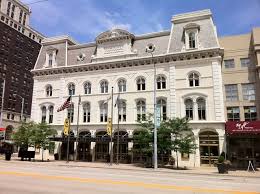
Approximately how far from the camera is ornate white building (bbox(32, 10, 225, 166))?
34.5 meters

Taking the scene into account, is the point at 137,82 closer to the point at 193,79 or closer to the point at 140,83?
the point at 140,83

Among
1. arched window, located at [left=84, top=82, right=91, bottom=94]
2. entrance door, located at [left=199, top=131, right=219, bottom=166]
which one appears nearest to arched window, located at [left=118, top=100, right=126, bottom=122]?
arched window, located at [left=84, top=82, right=91, bottom=94]

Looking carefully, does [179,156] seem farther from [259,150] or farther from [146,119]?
[259,150]

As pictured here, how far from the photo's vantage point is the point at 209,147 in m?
33.6

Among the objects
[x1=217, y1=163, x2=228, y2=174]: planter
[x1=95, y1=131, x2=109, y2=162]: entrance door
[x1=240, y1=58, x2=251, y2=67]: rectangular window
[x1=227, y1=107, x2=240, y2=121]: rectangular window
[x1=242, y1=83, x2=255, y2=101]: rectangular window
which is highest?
[x1=240, y1=58, x2=251, y2=67]: rectangular window

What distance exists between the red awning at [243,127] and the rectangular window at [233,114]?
2.69m

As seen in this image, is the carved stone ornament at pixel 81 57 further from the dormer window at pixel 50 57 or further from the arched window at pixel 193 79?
the arched window at pixel 193 79

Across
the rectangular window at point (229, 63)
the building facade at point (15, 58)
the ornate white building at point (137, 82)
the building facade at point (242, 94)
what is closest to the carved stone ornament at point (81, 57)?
the ornate white building at point (137, 82)

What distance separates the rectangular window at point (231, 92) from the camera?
3491 centimetres

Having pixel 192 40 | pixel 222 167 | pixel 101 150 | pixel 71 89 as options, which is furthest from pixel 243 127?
pixel 71 89

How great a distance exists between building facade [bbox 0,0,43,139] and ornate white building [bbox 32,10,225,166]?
A: 38468 mm

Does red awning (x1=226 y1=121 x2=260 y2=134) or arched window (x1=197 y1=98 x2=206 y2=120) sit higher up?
arched window (x1=197 y1=98 x2=206 y2=120)

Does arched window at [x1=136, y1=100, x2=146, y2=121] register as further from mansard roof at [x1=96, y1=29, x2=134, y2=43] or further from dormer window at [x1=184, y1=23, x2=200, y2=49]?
mansard roof at [x1=96, y1=29, x2=134, y2=43]

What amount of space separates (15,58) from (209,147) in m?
70.9
